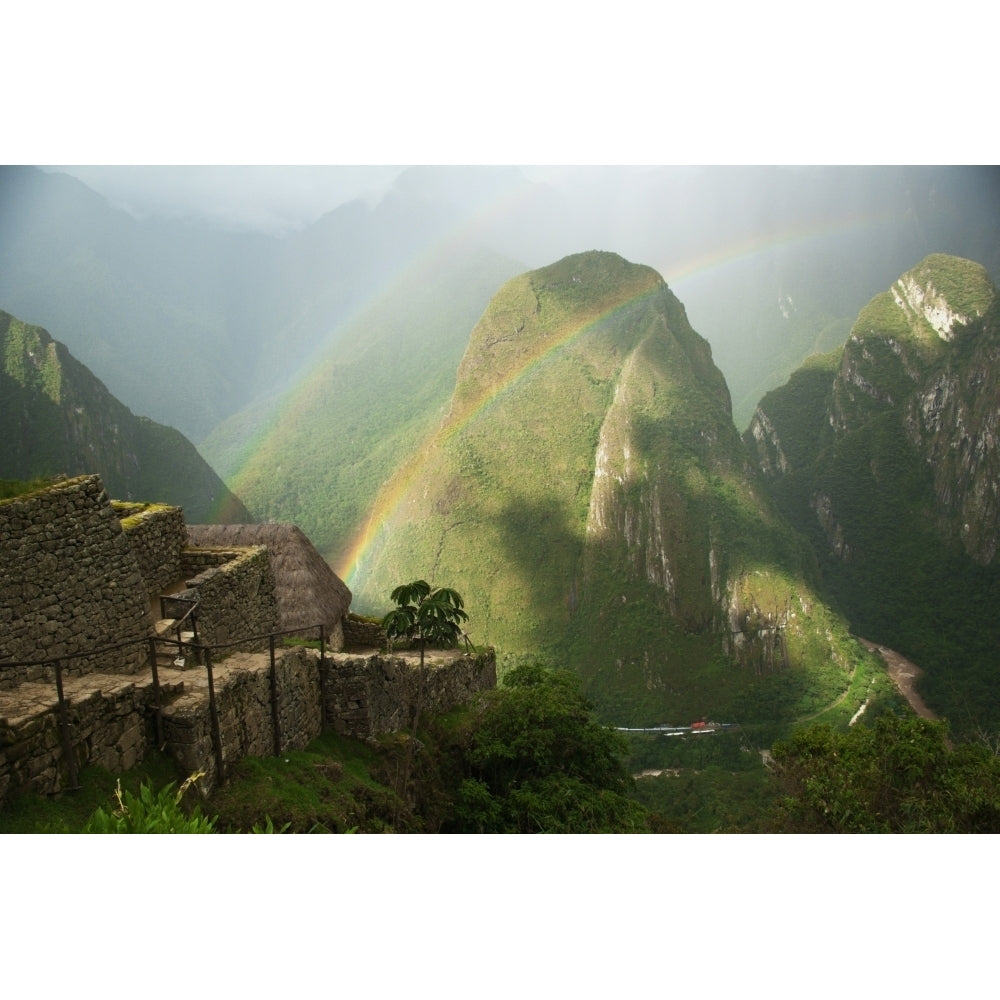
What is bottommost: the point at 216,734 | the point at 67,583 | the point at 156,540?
the point at 216,734

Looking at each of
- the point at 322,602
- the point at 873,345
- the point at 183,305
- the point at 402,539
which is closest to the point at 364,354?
the point at 183,305

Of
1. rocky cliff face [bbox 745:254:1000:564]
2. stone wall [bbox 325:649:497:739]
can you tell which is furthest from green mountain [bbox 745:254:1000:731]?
stone wall [bbox 325:649:497:739]

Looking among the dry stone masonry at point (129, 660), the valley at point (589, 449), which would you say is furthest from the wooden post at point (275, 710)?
the valley at point (589, 449)

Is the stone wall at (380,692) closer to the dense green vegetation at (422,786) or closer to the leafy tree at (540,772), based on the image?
the dense green vegetation at (422,786)

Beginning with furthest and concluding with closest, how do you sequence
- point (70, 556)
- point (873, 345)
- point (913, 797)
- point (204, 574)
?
point (873, 345)
point (913, 797)
point (204, 574)
point (70, 556)

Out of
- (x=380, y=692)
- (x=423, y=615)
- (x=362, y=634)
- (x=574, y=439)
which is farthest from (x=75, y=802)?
(x=574, y=439)

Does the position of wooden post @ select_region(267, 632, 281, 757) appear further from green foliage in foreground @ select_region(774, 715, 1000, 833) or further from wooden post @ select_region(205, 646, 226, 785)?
green foliage in foreground @ select_region(774, 715, 1000, 833)

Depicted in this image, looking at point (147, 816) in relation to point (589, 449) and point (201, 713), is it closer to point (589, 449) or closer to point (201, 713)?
point (201, 713)

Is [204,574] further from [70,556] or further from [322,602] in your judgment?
[322,602]
